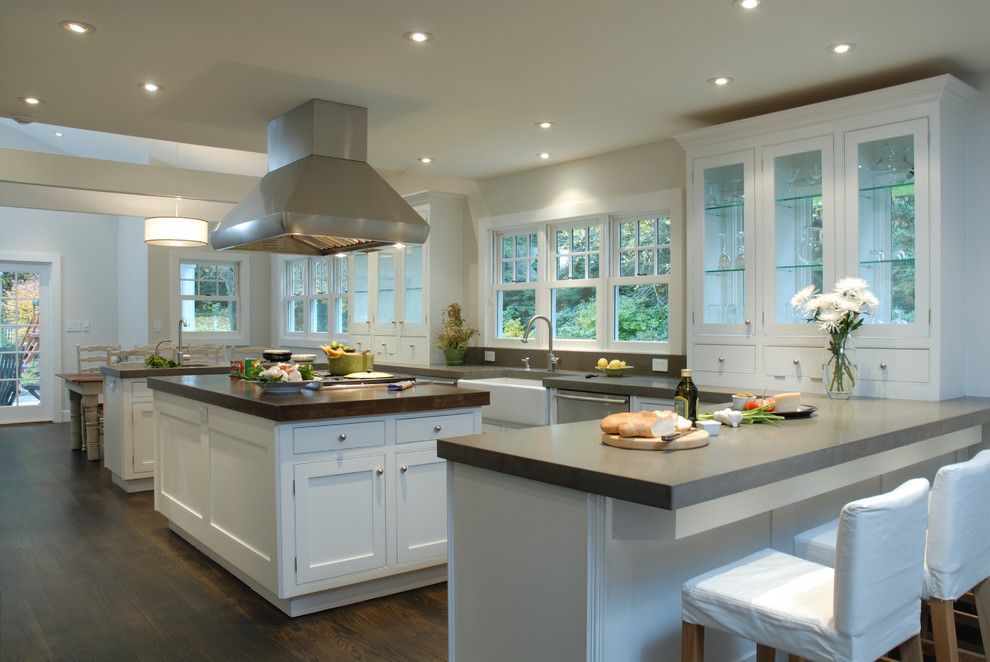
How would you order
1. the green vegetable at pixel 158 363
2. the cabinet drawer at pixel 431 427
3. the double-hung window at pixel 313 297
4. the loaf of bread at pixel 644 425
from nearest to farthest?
the loaf of bread at pixel 644 425 → the cabinet drawer at pixel 431 427 → the green vegetable at pixel 158 363 → the double-hung window at pixel 313 297

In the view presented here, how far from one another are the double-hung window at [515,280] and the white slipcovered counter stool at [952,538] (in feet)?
13.2

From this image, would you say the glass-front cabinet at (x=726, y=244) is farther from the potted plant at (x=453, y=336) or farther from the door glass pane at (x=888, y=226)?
the potted plant at (x=453, y=336)

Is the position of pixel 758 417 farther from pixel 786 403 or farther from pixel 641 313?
pixel 641 313

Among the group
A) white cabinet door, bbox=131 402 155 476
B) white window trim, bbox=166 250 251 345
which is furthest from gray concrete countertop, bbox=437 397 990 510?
white window trim, bbox=166 250 251 345

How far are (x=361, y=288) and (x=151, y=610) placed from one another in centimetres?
422

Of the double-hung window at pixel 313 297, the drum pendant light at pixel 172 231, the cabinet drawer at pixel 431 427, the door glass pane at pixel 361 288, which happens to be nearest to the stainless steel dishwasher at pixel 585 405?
the cabinet drawer at pixel 431 427

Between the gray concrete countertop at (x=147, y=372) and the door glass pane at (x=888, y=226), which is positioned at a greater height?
the door glass pane at (x=888, y=226)

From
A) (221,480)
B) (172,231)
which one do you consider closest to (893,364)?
(221,480)

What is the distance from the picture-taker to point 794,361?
3.90 meters

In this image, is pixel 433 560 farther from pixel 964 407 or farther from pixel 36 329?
pixel 36 329

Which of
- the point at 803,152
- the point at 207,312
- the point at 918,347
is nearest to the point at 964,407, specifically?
the point at 918,347

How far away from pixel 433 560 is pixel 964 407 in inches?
96.2

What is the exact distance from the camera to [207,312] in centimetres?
997

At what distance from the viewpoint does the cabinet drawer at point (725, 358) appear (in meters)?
4.09
